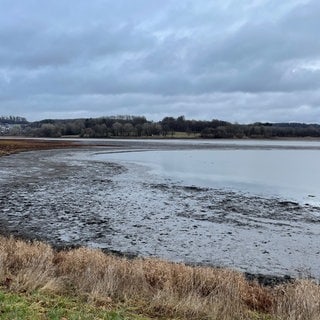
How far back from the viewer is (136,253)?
12.0 m

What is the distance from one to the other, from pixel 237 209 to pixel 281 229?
12.8ft

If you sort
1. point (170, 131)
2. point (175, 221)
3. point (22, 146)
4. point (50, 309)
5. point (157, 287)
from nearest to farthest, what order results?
point (50, 309)
point (157, 287)
point (175, 221)
point (22, 146)
point (170, 131)

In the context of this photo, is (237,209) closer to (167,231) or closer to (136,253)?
(167,231)

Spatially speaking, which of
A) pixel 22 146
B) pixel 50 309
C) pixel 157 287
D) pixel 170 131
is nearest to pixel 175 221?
pixel 157 287

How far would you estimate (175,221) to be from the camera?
16.5 m

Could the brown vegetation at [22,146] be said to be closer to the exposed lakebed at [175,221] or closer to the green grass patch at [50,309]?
the exposed lakebed at [175,221]

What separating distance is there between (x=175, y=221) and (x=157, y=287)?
8284 millimetres

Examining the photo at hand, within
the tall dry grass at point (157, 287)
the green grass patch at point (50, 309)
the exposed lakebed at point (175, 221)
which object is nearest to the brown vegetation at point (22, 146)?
the exposed lakebed at point (175, 221)

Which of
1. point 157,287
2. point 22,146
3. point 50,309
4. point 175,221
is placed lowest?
point 175,221

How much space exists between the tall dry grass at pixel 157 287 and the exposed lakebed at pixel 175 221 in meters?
2.56

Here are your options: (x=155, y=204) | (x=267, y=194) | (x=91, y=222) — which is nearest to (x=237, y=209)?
(x=155, y=204)

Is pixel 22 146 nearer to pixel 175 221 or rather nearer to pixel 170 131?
pixel 175 221

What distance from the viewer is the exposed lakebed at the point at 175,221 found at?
40.0 feet

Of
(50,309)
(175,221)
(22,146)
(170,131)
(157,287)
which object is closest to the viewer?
(50,309)
